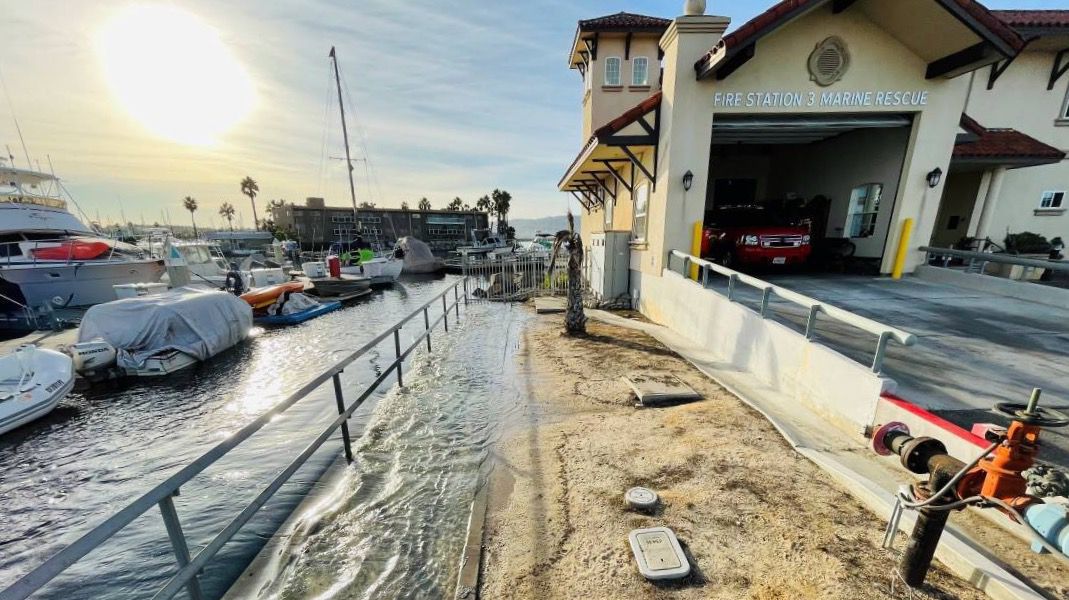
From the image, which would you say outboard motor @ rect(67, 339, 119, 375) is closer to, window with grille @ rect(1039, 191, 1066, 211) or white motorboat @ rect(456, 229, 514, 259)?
window with grille @ rect(1039, 191, 1066, 211)

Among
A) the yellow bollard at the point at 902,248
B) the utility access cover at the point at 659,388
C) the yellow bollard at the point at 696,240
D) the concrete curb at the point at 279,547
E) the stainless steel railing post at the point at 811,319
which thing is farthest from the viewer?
the yellow bollard at the point at 696,240

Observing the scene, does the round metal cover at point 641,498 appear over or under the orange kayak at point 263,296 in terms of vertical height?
over

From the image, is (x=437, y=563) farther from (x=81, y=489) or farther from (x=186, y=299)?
(x=186, y=299)

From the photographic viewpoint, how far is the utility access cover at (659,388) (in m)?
4.69

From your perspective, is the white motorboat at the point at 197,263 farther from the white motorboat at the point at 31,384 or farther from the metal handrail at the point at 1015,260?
the metal handrail at the point at 1015,260

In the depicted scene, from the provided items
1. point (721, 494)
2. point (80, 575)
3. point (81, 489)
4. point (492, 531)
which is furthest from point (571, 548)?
point (81, 489)

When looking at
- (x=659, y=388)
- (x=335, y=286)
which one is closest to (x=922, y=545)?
(x=659, y=388)

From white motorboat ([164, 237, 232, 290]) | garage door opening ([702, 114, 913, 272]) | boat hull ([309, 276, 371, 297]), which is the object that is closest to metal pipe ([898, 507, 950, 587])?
garage door opening ([702, 114, 913, 272])

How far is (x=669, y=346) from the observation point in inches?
273

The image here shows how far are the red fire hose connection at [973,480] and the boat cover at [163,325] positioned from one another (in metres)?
13.3

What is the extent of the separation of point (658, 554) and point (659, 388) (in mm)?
2760

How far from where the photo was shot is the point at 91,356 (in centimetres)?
816

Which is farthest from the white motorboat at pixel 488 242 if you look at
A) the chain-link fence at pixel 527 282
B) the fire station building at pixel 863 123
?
the fire station building at pixel 863 123

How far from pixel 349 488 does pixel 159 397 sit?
7.18 meters
